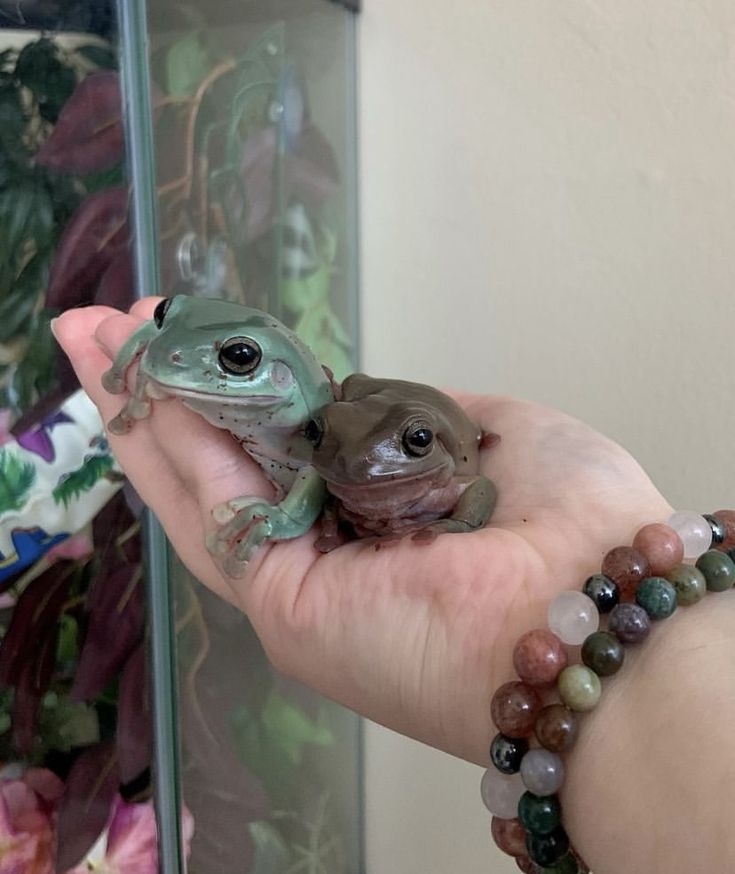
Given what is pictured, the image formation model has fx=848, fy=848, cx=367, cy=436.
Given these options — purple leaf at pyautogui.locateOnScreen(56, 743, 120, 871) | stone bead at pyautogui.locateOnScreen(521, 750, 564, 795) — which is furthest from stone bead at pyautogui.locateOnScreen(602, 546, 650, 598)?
purple leaf at pyautogui.locateOnScreen(56, 743, 120, 871)

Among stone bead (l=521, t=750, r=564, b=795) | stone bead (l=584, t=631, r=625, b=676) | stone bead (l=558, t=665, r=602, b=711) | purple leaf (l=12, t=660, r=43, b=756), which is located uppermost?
stone bead (l=584, t=631, r=625, b=676)

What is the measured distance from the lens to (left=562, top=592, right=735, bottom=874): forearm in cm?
37

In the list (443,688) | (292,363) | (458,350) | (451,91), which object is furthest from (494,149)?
(443,688)

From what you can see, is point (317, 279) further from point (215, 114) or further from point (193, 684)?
point (193, 684)

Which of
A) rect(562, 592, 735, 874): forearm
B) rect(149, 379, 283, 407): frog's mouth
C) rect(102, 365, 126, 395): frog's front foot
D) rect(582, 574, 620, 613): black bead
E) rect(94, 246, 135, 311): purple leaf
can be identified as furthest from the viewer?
rect(94, 246, 135, 311): purple leaf

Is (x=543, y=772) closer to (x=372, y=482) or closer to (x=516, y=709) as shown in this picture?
(x=516, y=709)

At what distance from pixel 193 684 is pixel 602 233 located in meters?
0.64

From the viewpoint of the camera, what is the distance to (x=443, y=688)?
511 millimetres

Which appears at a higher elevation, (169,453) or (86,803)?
(169,453)

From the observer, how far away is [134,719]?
84 centimetres

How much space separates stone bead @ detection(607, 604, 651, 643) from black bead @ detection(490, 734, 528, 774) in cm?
8

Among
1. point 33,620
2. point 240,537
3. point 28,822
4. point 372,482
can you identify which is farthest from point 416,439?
point 28,822

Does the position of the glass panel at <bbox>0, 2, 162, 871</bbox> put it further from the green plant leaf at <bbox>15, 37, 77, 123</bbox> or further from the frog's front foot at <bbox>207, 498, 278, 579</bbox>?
the frog's front foot at <bbox>207, 498, 278, 579</bbox>

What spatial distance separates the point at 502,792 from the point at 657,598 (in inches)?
5.4
